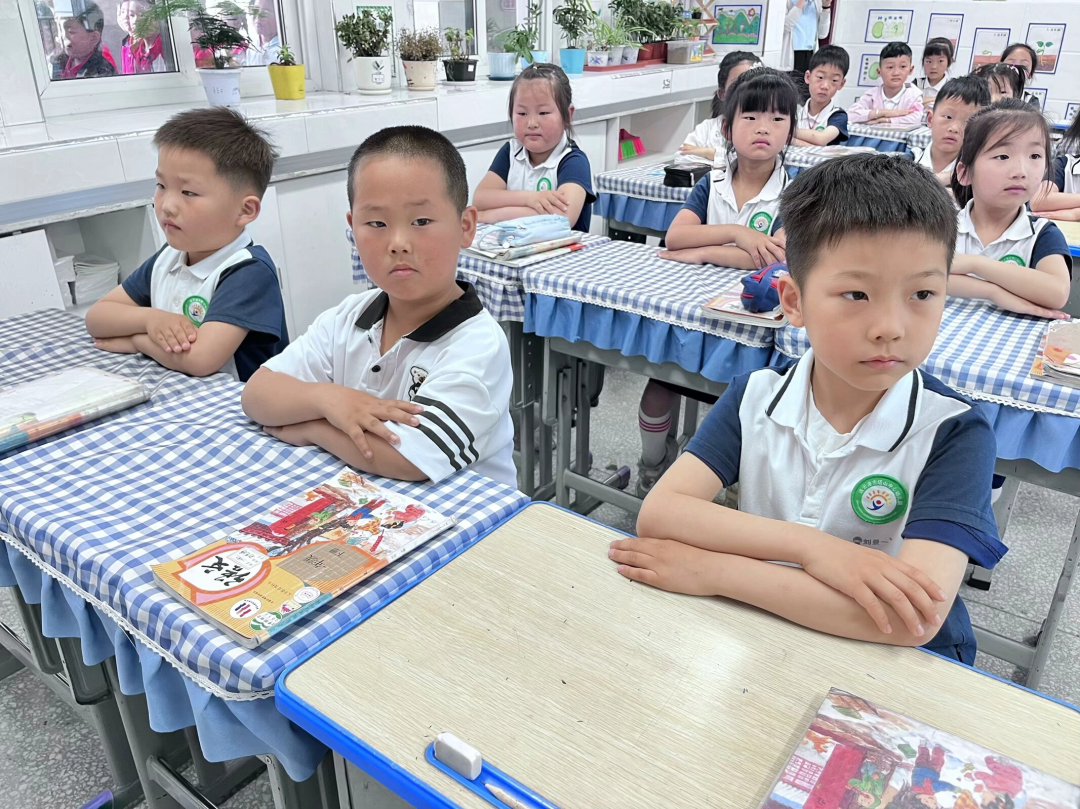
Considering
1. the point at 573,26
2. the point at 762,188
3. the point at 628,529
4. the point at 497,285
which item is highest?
the point at 573,26

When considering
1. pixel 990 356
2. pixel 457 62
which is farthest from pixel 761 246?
pixel 457 62

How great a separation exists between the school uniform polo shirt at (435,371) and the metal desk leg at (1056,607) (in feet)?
3.72

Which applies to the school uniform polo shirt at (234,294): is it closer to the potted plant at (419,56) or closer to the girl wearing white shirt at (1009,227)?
the girl wearing white shirt at (1009,227)

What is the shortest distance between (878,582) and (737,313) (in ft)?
3.26

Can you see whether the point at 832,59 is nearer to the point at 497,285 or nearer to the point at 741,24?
the point at 741,24

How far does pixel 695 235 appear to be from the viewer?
219 centimetres

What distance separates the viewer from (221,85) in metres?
3.10

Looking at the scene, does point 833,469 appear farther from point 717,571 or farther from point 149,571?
point 149,571

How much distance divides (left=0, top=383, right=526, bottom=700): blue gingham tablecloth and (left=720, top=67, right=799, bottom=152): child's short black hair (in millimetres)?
1588

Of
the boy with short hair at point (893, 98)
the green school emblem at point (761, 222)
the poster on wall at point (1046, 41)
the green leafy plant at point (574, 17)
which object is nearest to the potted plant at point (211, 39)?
the green school emblem at point (761, 222)

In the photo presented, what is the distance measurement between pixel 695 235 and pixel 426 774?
71.6 inches

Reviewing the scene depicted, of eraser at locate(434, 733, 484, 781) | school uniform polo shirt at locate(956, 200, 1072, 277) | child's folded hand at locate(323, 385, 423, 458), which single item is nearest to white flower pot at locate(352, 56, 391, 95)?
school uniform polo shirt at locate(956, 200, 1072, 277)

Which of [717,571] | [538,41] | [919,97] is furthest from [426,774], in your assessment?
[919,97]

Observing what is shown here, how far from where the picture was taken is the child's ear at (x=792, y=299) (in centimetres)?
101
